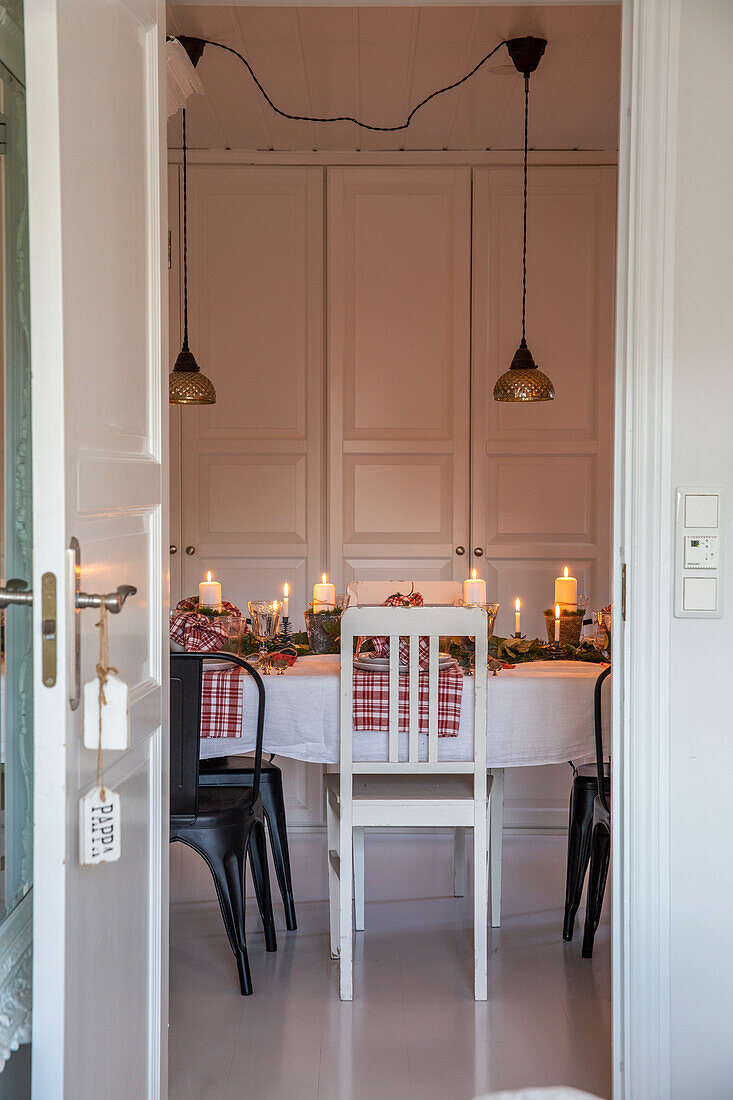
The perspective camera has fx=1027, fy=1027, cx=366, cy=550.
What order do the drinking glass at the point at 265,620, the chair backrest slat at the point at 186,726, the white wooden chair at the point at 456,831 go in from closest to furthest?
the chair backrest slat at the point at 186,726 → the white wooden chair at the point at 456,831 → the drinking glass at the point at 265,620

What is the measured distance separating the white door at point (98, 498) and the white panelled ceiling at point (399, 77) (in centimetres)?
181

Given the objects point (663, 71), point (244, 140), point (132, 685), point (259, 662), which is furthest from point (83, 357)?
point (244, 140)

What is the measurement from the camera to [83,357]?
50.5 inches

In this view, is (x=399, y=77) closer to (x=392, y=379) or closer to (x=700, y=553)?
(x=392, y=379)

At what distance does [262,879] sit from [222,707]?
51cm

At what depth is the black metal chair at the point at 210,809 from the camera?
2.54 metres

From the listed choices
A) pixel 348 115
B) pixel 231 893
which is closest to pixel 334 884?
pixel 231 893

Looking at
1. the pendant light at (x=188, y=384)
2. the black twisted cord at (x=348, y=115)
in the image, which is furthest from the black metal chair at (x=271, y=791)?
the black twisted cord at (x=348, y=115)

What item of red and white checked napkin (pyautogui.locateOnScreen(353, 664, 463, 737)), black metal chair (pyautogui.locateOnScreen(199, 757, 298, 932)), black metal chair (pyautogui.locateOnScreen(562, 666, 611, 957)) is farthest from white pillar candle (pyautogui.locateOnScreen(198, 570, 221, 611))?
black metal chair (pyautogui.locateOnScreen(562, 666, 611, 957))

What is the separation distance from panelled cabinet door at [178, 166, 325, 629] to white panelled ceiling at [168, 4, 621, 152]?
Answer: 1.04 feet

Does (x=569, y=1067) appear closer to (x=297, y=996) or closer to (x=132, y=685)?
(x=297, y=996)

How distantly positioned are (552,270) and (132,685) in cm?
350

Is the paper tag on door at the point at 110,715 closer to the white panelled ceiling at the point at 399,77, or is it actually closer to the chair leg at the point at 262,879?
the chair leg at the point at 262,879

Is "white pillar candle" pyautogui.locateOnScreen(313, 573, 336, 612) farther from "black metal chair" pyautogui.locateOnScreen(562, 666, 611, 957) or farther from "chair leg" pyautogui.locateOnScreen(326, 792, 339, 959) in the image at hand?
"black metal chair" pyautogui.locateOnScreen(562, 666, 611, 957)
